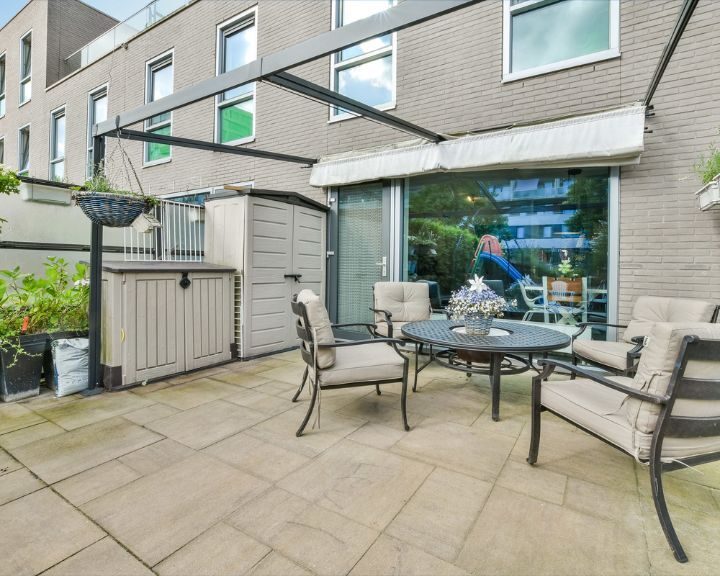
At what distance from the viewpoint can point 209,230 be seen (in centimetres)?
473

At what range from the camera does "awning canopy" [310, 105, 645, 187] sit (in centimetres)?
351

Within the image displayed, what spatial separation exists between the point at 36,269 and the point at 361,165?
3855 millimetres

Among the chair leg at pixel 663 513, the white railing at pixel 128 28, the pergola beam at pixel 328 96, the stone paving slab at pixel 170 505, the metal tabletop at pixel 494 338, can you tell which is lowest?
the stone paving slab at pixel 170 505

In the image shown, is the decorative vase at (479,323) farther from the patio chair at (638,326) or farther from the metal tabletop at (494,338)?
the patio chair at (638,326)

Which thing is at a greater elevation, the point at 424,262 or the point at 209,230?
the point at 209,230

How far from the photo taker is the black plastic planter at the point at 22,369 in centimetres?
301

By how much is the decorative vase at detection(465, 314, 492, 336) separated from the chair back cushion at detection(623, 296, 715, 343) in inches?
51.1

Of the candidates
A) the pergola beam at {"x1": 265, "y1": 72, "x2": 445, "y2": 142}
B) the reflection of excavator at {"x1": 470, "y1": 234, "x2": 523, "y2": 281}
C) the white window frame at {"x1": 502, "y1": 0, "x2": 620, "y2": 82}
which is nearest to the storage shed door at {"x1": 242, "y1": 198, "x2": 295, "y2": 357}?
the pergola beam at {"x1": 265, "y1": 72, "x2": 445, "y2": 142}

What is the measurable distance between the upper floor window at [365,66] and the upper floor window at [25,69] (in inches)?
425

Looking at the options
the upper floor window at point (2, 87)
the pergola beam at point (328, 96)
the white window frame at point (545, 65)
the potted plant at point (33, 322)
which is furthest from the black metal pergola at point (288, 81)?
Answer: the upper floor window at point (2, 87)

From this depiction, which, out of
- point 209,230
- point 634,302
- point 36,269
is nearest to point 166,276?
point 209,230

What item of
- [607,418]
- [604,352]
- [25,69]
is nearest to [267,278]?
[604,352]

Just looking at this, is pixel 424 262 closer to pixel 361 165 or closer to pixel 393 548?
pixel 361 165

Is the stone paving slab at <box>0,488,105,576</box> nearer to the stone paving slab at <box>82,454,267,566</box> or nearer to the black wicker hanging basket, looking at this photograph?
the stone paving slab at <box>82,454,267,566</box>
